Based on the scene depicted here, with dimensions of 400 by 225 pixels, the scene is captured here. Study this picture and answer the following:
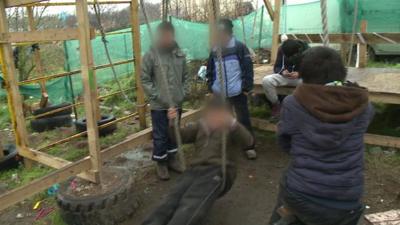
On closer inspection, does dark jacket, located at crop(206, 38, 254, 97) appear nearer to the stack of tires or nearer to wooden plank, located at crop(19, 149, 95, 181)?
wooden plank, located at crop(19, 149, 95, 181)

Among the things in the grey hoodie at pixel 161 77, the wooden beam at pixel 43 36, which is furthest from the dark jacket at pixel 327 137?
the wooden beam at pixel 43 36

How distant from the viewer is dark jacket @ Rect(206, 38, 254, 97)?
426 cm

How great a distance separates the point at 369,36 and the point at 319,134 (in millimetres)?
4175

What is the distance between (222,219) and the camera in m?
3.45

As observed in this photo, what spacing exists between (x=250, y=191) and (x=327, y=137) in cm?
207

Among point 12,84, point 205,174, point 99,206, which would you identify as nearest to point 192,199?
point 205,174

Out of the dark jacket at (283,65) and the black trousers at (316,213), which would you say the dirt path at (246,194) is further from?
the black trousers at (316,213)

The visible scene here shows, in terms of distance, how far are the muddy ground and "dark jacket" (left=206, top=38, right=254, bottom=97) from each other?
0.91 metres

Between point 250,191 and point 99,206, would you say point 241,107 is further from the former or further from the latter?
point 99,206

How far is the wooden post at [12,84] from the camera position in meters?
4.06

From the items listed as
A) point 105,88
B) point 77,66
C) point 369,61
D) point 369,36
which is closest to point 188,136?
point 369,36

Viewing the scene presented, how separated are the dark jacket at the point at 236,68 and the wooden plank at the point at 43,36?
1.48m

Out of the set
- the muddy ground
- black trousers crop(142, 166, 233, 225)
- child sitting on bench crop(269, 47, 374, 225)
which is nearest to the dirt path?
the muddy ground

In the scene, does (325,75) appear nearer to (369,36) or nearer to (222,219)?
(222,219)
